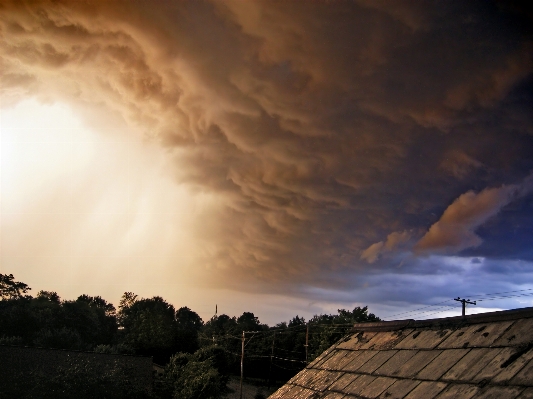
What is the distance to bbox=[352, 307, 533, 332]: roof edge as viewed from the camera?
5.39 metres

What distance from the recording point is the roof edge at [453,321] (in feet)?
17.7

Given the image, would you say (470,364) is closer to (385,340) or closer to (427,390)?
(427,390)

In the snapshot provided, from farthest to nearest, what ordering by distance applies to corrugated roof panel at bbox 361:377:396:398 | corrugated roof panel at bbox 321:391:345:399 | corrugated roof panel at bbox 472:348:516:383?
corrugated roof panel at bbox 321:391:345:399, corrugated roof panel at bbox 361:377:396:398, corrugated roof panel at bbox 472:348:516:383

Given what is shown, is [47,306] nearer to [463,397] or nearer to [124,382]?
[124,382]

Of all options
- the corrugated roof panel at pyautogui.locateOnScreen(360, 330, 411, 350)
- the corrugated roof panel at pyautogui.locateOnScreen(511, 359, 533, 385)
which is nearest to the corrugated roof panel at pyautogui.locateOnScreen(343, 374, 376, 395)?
the corrugated roof panel at pyautogui.locateOnScreen(360, 330, 411, 350)

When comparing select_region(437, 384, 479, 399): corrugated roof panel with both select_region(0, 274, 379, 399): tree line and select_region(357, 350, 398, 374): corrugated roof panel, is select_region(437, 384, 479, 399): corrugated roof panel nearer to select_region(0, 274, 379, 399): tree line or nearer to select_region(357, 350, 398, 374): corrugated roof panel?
select_region(357, 350, 398, 374): corrugated roof panel

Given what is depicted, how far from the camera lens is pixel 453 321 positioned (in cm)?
657

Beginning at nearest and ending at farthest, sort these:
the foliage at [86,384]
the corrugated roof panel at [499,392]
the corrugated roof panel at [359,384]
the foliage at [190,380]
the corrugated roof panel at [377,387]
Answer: the corrugated roof panel at [499,392] < the corrugated roof panel at [377,387] < the corrugated roof panel at [359,384] < the foliage at [86,384] < the foliage at [190,380]

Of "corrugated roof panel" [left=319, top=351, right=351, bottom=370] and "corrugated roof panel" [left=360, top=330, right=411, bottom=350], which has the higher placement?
"corrugated roof panel" [left=360, top=330, right=411, bottom=350]

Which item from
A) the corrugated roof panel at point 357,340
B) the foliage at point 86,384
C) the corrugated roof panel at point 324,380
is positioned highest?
the corrugated roof panel at point 357,340

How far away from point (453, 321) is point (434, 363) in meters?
1.28

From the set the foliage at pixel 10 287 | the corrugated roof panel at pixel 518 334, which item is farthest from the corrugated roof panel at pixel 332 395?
the foliage at pixel 10 287

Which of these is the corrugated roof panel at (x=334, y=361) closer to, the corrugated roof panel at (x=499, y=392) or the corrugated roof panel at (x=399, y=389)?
the corrugated roof panel at (x=399, y=389)

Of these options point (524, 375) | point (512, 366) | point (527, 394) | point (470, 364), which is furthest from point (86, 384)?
point (527, 394)
